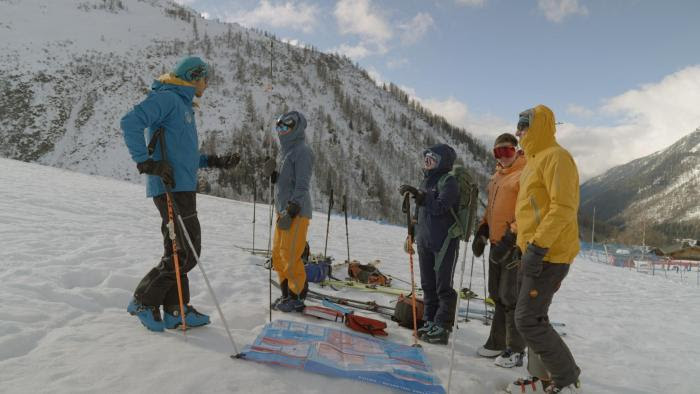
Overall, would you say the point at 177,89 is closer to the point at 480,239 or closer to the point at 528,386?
the point at 480,239

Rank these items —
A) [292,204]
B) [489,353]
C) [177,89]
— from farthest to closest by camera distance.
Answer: [292,204] < [489,353] < [177,89]

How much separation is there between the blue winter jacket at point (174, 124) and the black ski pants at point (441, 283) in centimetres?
273

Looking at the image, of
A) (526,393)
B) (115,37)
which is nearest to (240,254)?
(526,393)

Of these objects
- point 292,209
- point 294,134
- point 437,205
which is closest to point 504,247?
point 437,205

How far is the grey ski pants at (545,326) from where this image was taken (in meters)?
3.03

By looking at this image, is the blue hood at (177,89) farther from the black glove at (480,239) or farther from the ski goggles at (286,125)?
the black glove at (480,239)

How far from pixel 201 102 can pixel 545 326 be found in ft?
182

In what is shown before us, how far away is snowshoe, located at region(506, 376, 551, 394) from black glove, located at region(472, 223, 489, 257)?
1.24 m

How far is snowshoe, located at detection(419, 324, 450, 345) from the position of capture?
14.1ft

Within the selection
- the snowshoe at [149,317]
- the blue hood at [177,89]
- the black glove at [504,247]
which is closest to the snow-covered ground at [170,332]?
the snowshoe at [149,317]

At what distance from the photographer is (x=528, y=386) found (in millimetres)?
3352

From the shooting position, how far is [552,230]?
2889 mm

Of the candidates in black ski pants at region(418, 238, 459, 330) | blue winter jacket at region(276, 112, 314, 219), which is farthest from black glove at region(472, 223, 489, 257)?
blue winter jacket at region(276, 112, 314, 219)

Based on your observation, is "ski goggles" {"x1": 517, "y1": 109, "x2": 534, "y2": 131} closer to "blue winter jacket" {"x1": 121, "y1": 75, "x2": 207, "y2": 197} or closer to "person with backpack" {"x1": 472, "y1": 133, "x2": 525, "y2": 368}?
"person with backpack" {"x1": 472, "y1": 133, "x2": 525, "y2": 368}
